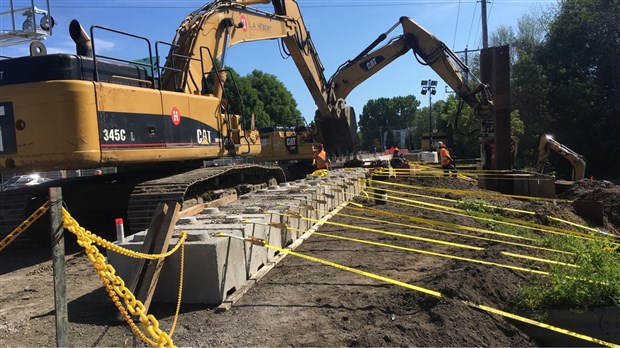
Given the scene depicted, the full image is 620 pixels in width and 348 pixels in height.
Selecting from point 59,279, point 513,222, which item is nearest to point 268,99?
point 513,222

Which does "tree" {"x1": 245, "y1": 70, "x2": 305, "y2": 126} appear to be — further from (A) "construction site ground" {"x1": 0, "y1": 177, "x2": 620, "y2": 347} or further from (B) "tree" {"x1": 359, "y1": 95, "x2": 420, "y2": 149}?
(A) "construction site ground" {"x1": 0, "y1": 177, "x2": 620, "y2": 347}

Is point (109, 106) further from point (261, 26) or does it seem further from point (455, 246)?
point (261, 26)

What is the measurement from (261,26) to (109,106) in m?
6.63

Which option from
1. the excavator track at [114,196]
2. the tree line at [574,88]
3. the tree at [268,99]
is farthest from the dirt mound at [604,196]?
the tree at [268,99]

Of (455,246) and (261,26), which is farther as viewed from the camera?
(261,26)

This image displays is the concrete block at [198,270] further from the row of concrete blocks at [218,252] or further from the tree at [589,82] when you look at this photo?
the tree at [589,82]

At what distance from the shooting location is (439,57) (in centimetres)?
1866

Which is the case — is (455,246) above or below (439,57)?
below

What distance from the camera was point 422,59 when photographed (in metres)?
19.2

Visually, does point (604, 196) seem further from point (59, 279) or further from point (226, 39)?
point (59, 279)

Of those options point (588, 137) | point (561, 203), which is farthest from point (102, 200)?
point (588, 137)

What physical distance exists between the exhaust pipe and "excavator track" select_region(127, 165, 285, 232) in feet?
7.40

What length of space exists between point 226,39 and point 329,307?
7786mm

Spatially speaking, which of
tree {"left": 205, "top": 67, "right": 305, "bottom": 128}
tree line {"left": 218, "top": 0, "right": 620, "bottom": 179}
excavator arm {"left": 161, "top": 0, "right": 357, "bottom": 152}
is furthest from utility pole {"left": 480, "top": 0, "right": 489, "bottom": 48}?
tree {"left": 205, "top": 67, "right": 305, "bottom": 128}
